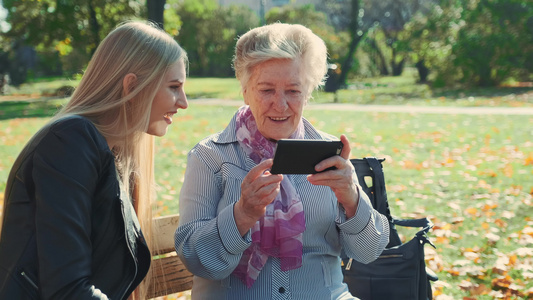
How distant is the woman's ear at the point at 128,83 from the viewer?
220 cm

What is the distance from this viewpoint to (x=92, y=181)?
6.41ft

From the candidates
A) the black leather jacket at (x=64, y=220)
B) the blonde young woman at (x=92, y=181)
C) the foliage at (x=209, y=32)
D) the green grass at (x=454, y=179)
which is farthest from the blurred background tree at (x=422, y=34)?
the black leather jacket at (x=64, y=220)

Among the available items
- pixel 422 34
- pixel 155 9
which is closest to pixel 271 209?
pixel 155 9

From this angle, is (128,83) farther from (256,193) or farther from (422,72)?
(422,72)

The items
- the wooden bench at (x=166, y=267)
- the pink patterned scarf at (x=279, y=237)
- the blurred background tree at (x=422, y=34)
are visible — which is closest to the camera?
the pink patterned scarf at (x=279, y=237)

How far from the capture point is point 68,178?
1.88 m

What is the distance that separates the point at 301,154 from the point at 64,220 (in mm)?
855

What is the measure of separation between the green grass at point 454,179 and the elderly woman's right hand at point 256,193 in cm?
264

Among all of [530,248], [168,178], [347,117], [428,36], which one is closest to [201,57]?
[428,36]

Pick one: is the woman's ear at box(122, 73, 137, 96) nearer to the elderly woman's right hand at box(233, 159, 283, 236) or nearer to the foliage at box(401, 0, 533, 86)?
the elderly woman's right hand at box(233, 159, 283, 236)

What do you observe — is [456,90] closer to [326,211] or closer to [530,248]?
[530,248]

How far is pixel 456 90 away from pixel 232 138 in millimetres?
20759

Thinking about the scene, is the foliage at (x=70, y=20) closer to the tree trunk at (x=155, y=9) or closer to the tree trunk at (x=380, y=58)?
the tree trunk at (x=155, y=9)

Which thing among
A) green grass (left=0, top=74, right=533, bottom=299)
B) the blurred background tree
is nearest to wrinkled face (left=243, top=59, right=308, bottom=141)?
green grass (left=0, top=74, right=533, bottom=299)
